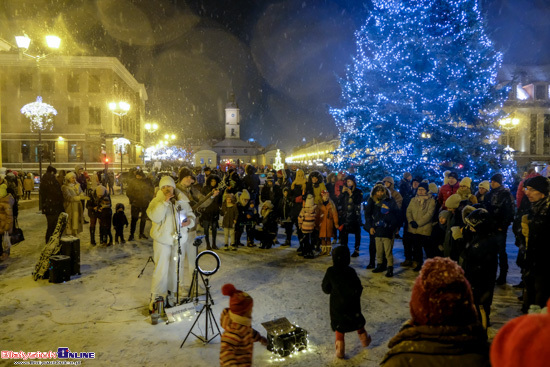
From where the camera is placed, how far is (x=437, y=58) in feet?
44.4

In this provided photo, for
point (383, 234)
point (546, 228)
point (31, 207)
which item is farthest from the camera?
point (31, 207)

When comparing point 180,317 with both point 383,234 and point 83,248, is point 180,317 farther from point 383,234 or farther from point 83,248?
point 83,248

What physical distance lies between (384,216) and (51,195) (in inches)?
323

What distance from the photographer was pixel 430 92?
13992mm

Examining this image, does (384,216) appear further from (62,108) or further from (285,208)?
(62,108)

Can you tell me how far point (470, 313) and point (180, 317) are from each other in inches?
176

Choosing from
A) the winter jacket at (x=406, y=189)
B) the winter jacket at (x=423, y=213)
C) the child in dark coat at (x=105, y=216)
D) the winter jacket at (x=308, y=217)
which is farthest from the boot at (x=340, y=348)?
the child in dark coat at (x=105, y=216)

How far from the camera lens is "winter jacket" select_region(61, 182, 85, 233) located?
9.66 m

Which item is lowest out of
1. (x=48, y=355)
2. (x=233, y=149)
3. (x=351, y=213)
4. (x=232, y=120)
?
(x=48, y=355)

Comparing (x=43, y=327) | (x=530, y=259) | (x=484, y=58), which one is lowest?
(x=43, y=327)

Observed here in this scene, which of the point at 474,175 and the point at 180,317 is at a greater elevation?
the point at 474,175

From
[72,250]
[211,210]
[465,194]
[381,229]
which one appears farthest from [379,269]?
[72,250]

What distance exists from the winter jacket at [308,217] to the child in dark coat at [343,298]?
445cm

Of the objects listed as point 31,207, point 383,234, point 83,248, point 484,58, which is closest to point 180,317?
point 383,234
